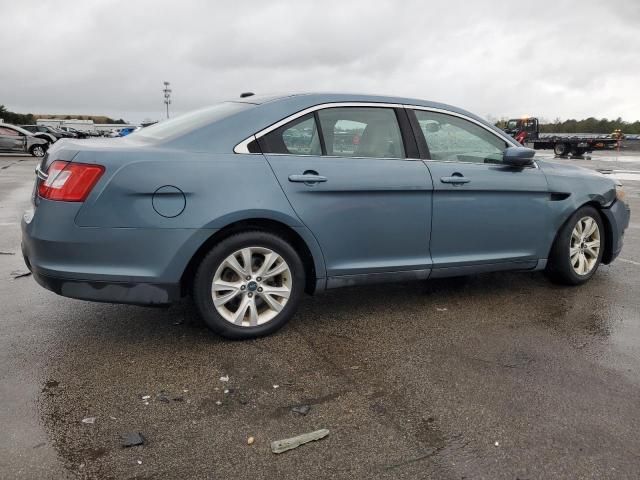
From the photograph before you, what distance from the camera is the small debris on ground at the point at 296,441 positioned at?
247 centimetres

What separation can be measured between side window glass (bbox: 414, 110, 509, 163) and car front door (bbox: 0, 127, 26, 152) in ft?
83.8

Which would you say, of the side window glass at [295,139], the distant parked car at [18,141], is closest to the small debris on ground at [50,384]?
the side window glass at [295,139]

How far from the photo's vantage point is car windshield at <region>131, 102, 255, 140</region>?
3674 millimetres

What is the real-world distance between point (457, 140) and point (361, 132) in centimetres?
91

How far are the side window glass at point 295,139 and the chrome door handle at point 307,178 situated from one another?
0.62 feet

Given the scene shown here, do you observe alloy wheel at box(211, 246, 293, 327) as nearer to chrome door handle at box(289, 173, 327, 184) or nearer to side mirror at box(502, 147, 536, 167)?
chrome door handle at box(289, 173, 327, 184)

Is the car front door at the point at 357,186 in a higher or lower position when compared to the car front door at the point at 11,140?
lower

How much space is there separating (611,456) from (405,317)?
190 cm

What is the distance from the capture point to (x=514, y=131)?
34.8 metres

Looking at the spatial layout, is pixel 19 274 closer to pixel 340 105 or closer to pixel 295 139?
pixel 295 139

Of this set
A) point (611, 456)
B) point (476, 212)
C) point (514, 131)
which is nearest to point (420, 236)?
point (476, 212)

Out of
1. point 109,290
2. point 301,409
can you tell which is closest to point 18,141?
point 109,290

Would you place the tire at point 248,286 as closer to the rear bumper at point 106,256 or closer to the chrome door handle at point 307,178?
the rear bumper at point 106,256

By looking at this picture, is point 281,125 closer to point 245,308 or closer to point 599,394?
point 245,308
